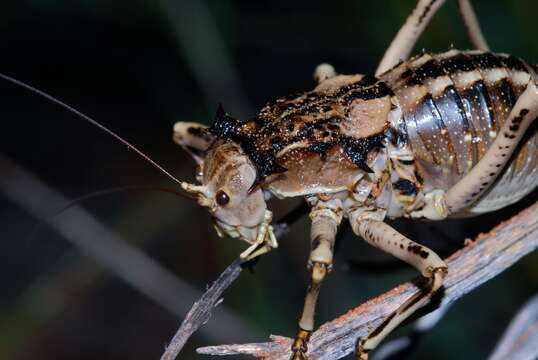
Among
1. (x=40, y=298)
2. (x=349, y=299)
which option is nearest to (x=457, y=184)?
(x=349, y=299)

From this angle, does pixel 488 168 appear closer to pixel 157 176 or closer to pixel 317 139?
pixel 317 139

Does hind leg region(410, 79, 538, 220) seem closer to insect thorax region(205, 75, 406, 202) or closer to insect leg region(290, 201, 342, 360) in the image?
insect thorax region(205, 75, 406, 202)

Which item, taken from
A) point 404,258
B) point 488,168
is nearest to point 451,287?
point 404,258

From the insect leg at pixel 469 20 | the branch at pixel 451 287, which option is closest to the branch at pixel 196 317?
the branch at pixel 451 287

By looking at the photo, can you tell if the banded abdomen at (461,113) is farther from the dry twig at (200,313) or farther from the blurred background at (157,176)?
the dry twig at (200,313)

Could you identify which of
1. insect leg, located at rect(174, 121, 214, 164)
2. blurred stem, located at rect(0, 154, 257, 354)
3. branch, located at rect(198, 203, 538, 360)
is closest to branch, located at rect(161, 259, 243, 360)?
branch, located at rect(198, 203, 538, 360)

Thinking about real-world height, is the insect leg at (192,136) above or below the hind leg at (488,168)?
above
